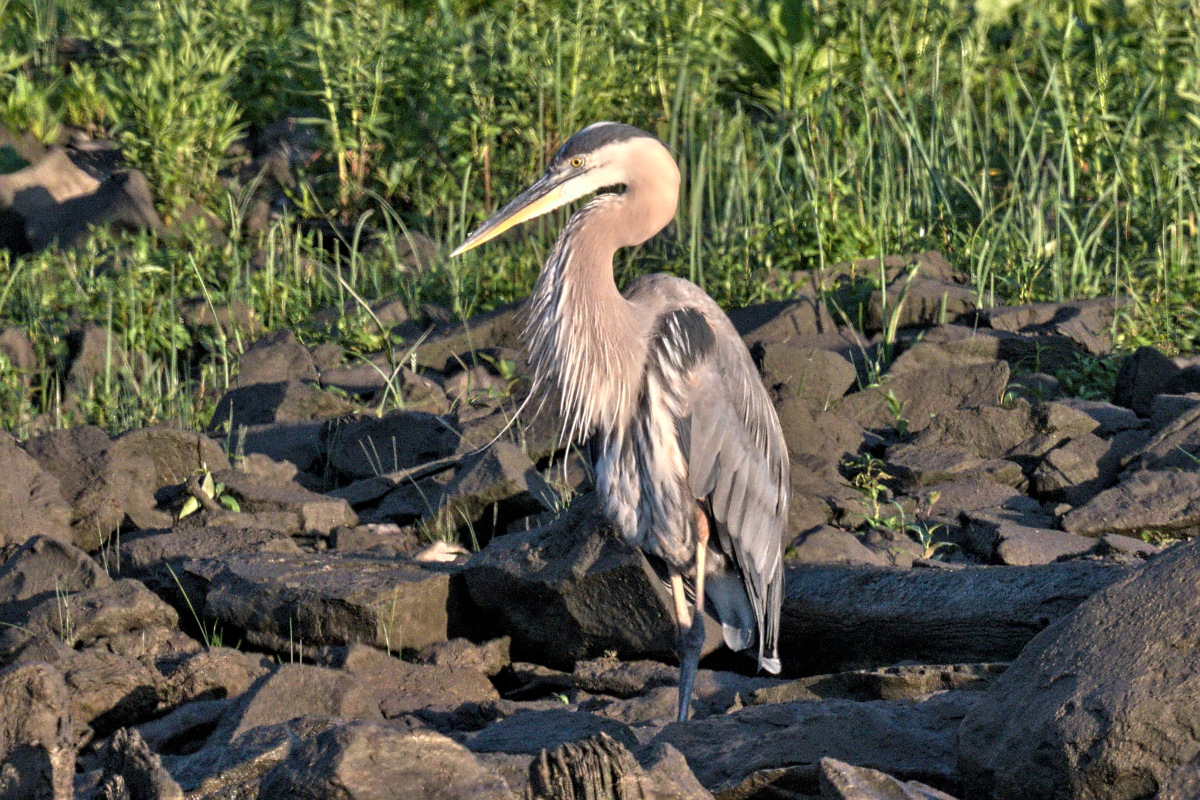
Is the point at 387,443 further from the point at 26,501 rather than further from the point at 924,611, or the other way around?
the point at 924,611

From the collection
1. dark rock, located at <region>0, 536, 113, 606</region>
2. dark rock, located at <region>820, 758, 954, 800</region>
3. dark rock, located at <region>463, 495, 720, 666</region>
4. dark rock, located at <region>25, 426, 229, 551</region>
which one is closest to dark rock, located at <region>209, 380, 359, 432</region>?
dark rock, located at <region>25, 426, 229, 551</region>

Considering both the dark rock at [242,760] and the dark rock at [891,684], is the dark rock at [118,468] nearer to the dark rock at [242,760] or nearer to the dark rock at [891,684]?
the dark rock at [242,760]

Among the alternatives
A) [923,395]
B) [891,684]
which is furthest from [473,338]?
[891,684]

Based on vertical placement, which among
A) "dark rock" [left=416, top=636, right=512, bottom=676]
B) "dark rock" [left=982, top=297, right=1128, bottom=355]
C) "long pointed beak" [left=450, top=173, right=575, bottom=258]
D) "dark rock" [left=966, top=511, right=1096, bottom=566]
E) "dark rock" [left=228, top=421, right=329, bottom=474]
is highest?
"long pointed beak" [left=450, top=173, right=575, bottom=258]

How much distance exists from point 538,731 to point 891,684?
2.83ft

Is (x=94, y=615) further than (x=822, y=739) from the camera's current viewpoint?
Yes

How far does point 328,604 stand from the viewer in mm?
4203

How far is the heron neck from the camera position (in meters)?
4.53

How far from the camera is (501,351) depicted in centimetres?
656

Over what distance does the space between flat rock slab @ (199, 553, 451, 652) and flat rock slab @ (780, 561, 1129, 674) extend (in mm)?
1123

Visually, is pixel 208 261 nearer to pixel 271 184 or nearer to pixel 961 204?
pixel 271 184

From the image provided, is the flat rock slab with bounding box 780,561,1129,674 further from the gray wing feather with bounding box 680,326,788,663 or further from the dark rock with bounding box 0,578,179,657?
the dark rock with bounding box 0,578,179,657

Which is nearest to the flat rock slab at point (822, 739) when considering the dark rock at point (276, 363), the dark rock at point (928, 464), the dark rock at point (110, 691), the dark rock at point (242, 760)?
the dark rock at point (242, 760)

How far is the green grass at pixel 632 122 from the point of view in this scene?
Result: 278 inches
